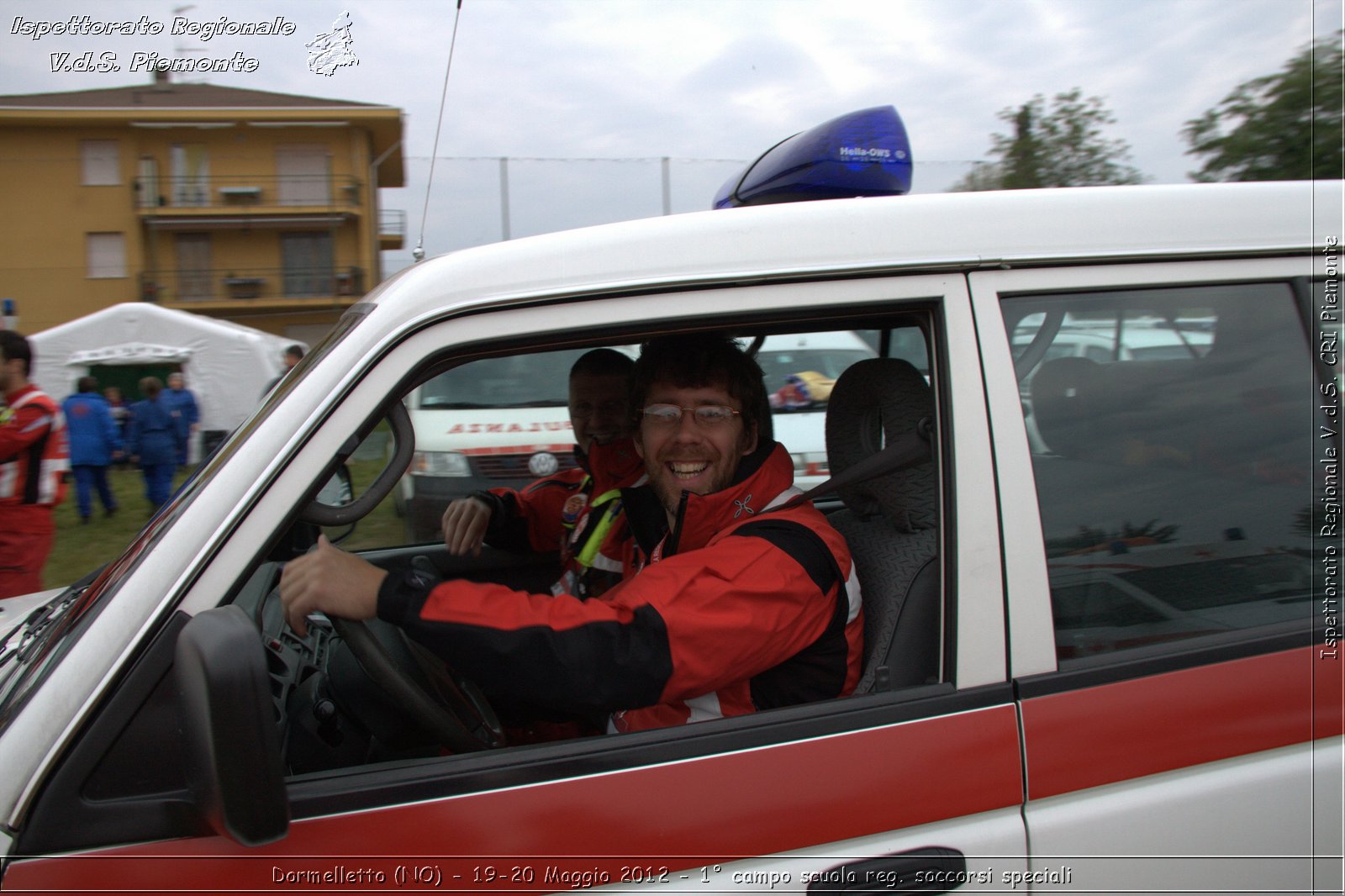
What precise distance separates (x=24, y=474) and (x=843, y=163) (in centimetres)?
466

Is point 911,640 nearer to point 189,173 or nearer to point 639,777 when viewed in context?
point 639,777

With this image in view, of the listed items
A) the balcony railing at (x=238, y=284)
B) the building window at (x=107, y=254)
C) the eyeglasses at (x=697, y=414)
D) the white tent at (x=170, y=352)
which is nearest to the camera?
the eyeglasses at (x=697, y=414)

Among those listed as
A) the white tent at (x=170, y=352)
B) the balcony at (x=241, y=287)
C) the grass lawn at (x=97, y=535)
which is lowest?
the grass lawn at (x=97, y=535)

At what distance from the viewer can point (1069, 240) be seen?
1350 millimetres

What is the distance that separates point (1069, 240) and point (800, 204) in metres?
0.43

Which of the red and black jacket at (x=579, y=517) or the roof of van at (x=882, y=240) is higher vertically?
the roof of van at (x=882, y=240)

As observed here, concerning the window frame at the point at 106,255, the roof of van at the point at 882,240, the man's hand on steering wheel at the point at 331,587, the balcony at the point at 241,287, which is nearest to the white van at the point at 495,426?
the man's hand on steering wheel at the point at 331,587

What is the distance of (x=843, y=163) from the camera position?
1642 millimetres

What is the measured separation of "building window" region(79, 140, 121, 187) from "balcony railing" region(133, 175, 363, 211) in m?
1.24

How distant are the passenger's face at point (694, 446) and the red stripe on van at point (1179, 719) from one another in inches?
34.2

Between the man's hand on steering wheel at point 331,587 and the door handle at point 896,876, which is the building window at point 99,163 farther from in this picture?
the door handle at point 896,876

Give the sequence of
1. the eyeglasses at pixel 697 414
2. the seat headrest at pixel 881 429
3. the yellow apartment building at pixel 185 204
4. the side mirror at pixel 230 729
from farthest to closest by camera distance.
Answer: the yellow apartment building at pixel 185 204, the eyeglasses at pixel 697 414, the seat headrest at pixel 881 429, the side mirror at pixel 230 729

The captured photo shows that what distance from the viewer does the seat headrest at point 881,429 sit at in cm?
170

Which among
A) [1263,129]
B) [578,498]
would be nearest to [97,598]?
[578,498]
